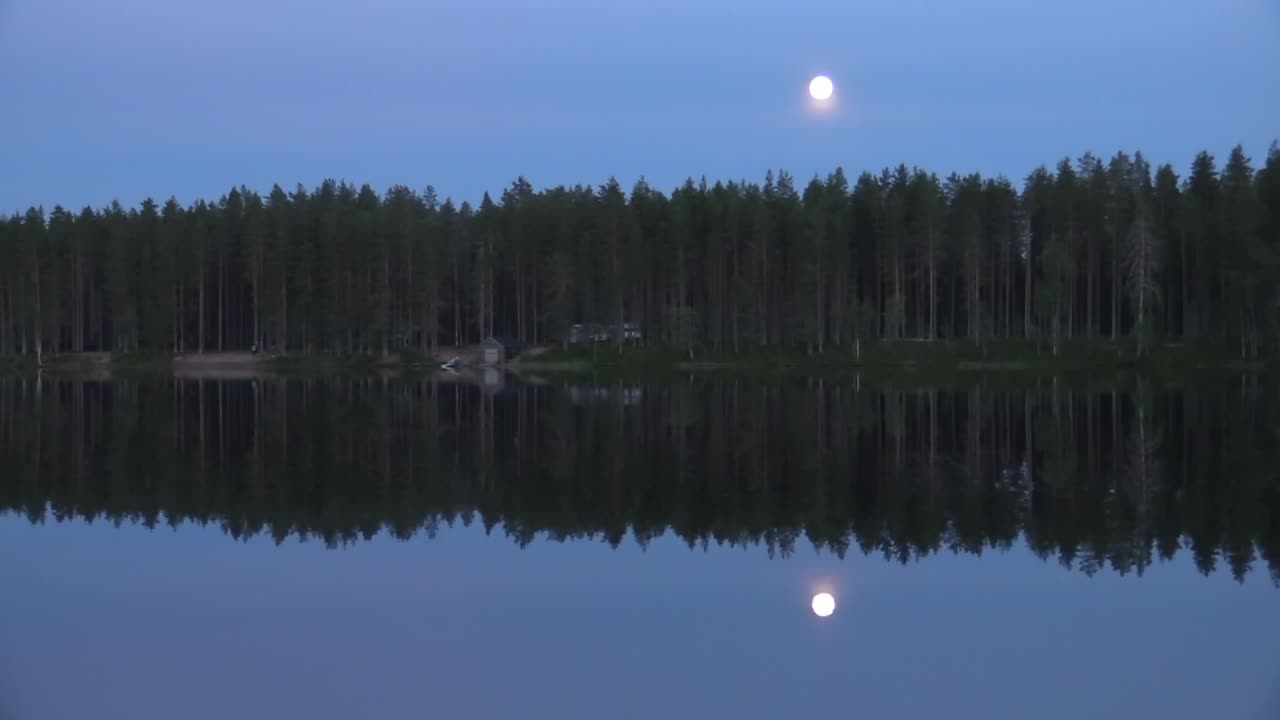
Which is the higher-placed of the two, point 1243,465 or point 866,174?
point 866,174

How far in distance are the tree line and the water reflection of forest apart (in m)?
33.0

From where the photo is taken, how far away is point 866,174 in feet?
301

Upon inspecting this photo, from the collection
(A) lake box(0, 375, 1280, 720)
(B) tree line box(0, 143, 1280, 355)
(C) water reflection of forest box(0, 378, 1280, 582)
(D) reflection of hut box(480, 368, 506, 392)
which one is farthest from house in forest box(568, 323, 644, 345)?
(A) lake box(0, 375, 1280, 720)

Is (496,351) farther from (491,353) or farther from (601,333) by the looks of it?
(601,333)

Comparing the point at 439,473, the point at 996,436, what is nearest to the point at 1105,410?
the point at 996,436

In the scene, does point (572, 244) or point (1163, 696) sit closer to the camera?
point (1163, 696)

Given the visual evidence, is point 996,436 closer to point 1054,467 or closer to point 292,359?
point 1054,467

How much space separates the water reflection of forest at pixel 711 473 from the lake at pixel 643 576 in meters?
0.13

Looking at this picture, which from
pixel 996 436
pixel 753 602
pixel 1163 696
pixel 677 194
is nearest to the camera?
pixel 1163 696

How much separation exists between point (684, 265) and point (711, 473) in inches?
2380

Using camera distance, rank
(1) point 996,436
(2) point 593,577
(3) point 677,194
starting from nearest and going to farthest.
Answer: (2) point 593,577, (1) point 996,436, (3) point 677,194

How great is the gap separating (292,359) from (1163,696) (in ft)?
259

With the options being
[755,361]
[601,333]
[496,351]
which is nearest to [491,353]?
[496,351]

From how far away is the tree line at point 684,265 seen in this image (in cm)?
7712
